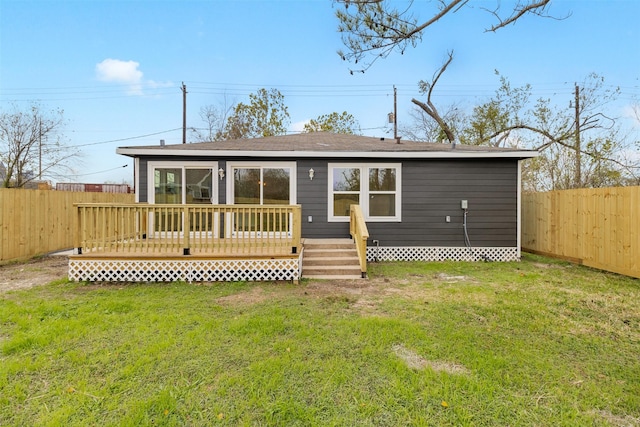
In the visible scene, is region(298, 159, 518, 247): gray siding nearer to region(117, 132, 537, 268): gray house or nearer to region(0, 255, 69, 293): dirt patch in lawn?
region(117, 132, 537, 268): gray house

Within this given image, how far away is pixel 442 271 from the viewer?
21.3 feet

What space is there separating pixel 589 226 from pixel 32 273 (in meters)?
11.6

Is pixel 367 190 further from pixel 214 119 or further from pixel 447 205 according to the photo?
pixel 214 119

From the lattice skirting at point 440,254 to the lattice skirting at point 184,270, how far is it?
293 cm

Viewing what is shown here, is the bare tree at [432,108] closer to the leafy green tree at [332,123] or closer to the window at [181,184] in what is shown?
the leafy green tree at [332,123]

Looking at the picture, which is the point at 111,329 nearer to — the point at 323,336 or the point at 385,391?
the point at 323,336

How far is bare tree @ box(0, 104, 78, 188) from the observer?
49.5 feet

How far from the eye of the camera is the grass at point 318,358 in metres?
2.13

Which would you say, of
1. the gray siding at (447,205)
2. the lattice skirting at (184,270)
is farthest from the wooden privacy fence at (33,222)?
the gray siding at (447,205)

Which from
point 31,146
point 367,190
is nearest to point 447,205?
point 367,190

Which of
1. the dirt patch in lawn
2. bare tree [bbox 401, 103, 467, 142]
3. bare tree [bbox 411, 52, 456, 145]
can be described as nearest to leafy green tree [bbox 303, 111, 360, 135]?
bare tree [bbox 401, 103, 467, 142]

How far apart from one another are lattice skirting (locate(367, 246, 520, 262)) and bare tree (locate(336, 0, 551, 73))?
15.7ft

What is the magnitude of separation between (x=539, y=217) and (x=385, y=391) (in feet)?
26.3

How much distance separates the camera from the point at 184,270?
18.2 ft
